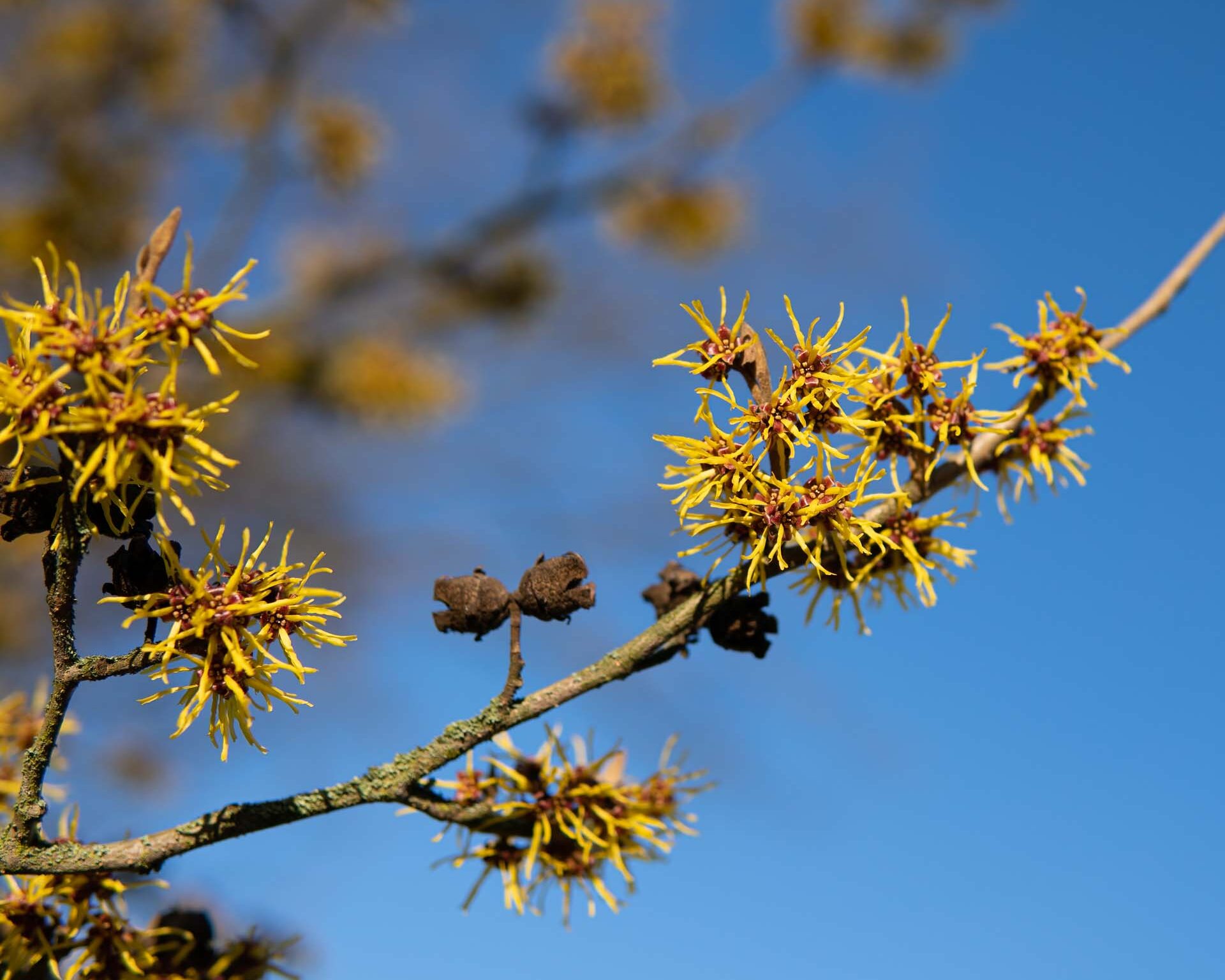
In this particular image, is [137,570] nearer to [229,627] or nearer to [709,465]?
[229,627]

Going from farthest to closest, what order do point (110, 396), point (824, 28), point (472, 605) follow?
point (824, 28) < point (472, 605) < point (110, 396)

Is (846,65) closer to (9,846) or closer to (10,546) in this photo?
(10,546)

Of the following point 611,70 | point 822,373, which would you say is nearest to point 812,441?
point 822,373

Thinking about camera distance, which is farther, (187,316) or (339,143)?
(339,143)

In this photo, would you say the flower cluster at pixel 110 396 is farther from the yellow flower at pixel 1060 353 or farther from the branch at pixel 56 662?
the yellow flower at pixel 1060 353

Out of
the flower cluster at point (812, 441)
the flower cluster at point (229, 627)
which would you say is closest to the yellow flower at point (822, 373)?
the flower cluster at point (812, 441)
